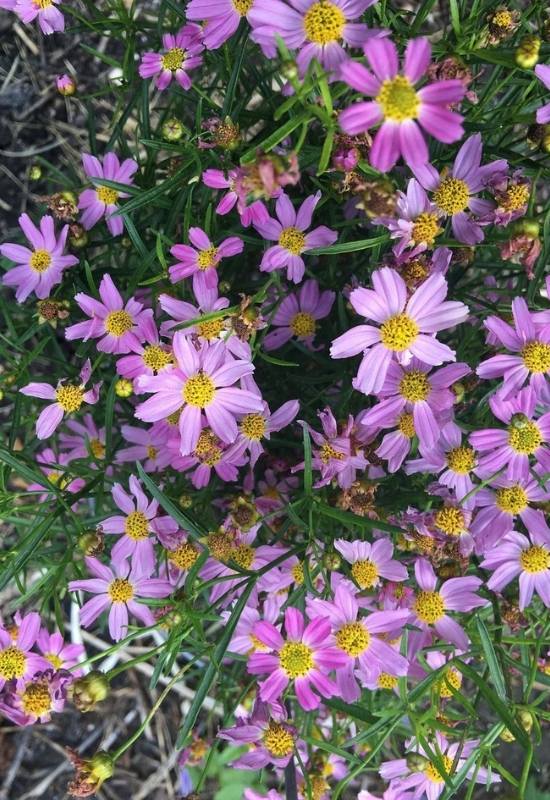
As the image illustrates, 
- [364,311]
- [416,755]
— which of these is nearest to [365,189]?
[364,311]

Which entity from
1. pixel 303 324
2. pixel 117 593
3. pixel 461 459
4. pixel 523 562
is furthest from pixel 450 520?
pixel 117 593

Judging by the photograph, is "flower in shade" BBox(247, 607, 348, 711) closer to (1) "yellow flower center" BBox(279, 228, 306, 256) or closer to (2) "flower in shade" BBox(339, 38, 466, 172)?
(1) "yellow flower center" BBox(279, 228, 306, 256)

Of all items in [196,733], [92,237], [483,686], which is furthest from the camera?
[196,733]

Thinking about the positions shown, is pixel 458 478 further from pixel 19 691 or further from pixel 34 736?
pixel 34 736

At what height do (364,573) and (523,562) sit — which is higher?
(364,573)

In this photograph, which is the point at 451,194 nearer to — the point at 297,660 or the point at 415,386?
the point at 415,386

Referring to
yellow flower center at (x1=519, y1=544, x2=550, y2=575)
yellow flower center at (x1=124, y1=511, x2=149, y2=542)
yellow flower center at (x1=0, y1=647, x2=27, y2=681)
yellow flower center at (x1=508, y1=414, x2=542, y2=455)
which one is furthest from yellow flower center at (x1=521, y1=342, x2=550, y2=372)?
yellow flower center at (x1=0, y1=647, x2=27, y2=681)
